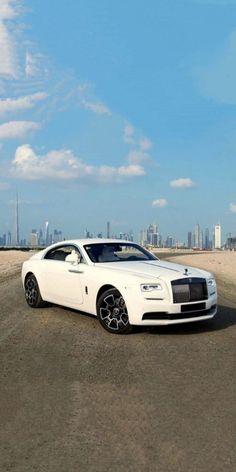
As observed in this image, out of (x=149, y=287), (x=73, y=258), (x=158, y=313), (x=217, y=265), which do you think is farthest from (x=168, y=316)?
(x=217, y=265)

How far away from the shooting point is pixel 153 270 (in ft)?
27.3

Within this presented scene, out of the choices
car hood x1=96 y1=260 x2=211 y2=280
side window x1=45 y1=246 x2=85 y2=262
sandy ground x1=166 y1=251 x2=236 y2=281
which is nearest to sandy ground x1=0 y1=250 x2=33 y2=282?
side window x1=45 y1=246 x2=85 y2=262

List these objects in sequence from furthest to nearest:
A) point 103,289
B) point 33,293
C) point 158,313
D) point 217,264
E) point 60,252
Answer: point 217,264, point 33,293, point 60,252, point 103,289, point 158,313

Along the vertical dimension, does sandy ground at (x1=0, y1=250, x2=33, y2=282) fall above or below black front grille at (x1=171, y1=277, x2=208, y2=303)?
below

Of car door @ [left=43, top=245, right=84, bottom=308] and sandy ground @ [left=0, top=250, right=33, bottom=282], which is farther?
sandy ground @ [left=0, top=250, right=33, bottom=282]

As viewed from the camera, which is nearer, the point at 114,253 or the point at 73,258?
the point at 73,258

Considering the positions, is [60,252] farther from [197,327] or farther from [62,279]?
[197,327]

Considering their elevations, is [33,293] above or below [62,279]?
below

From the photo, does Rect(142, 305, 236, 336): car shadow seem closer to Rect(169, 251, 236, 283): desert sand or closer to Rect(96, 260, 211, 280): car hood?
Rect(96, 260, 211, 280): car hood

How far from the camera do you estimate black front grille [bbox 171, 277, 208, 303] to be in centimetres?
789

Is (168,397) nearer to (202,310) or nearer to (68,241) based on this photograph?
(202,310)

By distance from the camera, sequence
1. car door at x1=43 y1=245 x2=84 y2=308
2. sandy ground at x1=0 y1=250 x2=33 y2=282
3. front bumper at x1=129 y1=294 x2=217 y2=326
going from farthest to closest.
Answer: sandy ground at x1=0 y1=250 x2=33 y2=282, car door at x1=43 y1=245 x2=84 y2=308, front bumper at x1=129 y1=294 x2=217 y2=326

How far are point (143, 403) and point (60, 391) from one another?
89 cm

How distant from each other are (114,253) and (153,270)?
139 cm
